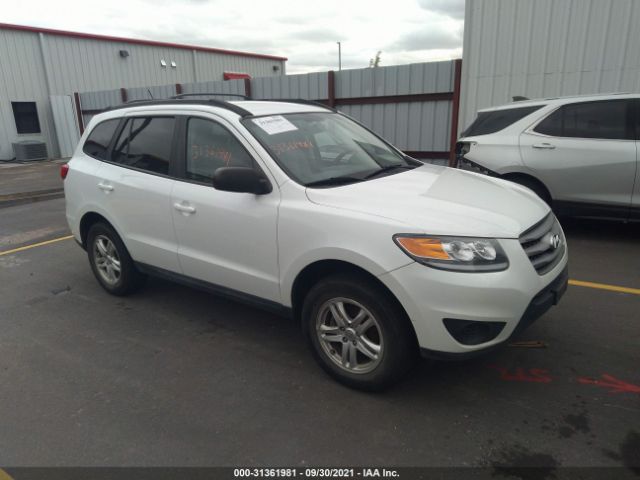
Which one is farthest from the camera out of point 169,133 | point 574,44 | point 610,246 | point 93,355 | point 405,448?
point 574,44

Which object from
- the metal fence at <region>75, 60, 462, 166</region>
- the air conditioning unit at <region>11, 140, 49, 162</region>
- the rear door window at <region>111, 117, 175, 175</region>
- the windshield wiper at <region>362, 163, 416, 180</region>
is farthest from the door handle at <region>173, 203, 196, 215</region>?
the air conditioning unit at <region>11, 140, 49, 162</region>

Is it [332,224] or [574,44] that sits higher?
[574,44]

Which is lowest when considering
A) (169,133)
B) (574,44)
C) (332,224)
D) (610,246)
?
(610,246)

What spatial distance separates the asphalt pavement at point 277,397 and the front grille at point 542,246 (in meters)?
0.78

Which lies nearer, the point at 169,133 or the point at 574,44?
the point at 169,133

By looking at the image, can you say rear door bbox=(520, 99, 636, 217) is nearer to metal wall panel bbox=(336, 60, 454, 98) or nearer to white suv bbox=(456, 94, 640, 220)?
white suv bbox=(456, 94, 640, 220)

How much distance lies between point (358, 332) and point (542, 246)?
1201 millimetres

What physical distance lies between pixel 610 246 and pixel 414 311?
14.4 feet

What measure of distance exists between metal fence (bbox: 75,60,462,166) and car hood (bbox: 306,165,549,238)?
6.68 m

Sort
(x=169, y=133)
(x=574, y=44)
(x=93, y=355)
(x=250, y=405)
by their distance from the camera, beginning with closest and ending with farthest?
(x=250, y=405), (x=93, y=355), (x=169, y=133), (x=574, y=44)

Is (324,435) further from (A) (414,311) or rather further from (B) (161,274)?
(B) (161,274)


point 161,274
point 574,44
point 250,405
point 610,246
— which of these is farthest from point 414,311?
point 574,44

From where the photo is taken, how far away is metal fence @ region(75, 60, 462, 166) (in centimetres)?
966

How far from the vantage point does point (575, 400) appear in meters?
2.84
